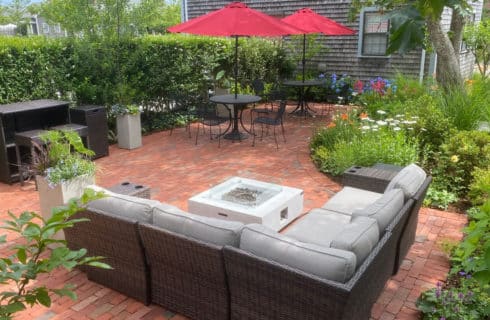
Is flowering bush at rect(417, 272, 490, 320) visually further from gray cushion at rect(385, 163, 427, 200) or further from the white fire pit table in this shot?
the white fire pit table

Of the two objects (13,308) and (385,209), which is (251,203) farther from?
(13,308)

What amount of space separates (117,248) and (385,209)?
6.90 ft

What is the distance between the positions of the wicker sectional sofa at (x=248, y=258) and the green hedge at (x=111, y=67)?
4264 mm

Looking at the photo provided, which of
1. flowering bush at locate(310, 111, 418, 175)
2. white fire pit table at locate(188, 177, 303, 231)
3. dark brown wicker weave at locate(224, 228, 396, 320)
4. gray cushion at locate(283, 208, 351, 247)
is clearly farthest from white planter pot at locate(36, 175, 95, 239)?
flowering bush at locate(310, 111, 418, 175)

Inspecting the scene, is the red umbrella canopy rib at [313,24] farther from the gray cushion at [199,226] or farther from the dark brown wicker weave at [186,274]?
the dark brown wicker weave at [186,274]

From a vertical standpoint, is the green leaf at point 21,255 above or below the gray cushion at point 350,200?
above

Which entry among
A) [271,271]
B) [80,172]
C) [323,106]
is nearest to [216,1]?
[323,106]

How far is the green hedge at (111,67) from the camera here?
7000mm

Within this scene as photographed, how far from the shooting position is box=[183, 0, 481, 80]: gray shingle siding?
12266mm

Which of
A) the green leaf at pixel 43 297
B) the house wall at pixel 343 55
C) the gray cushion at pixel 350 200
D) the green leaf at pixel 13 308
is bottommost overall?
the gray cushion at pixel 350 200

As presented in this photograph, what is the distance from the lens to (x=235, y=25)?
25.0 feet

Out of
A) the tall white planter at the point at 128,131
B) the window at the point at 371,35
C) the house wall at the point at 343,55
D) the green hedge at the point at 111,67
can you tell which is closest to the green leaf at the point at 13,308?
the green hedge at the point at 111,67

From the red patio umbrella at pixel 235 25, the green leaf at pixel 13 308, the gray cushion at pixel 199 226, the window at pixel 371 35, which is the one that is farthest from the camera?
the window at pixel 371 35

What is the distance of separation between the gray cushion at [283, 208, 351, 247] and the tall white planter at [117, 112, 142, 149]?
4.95m
